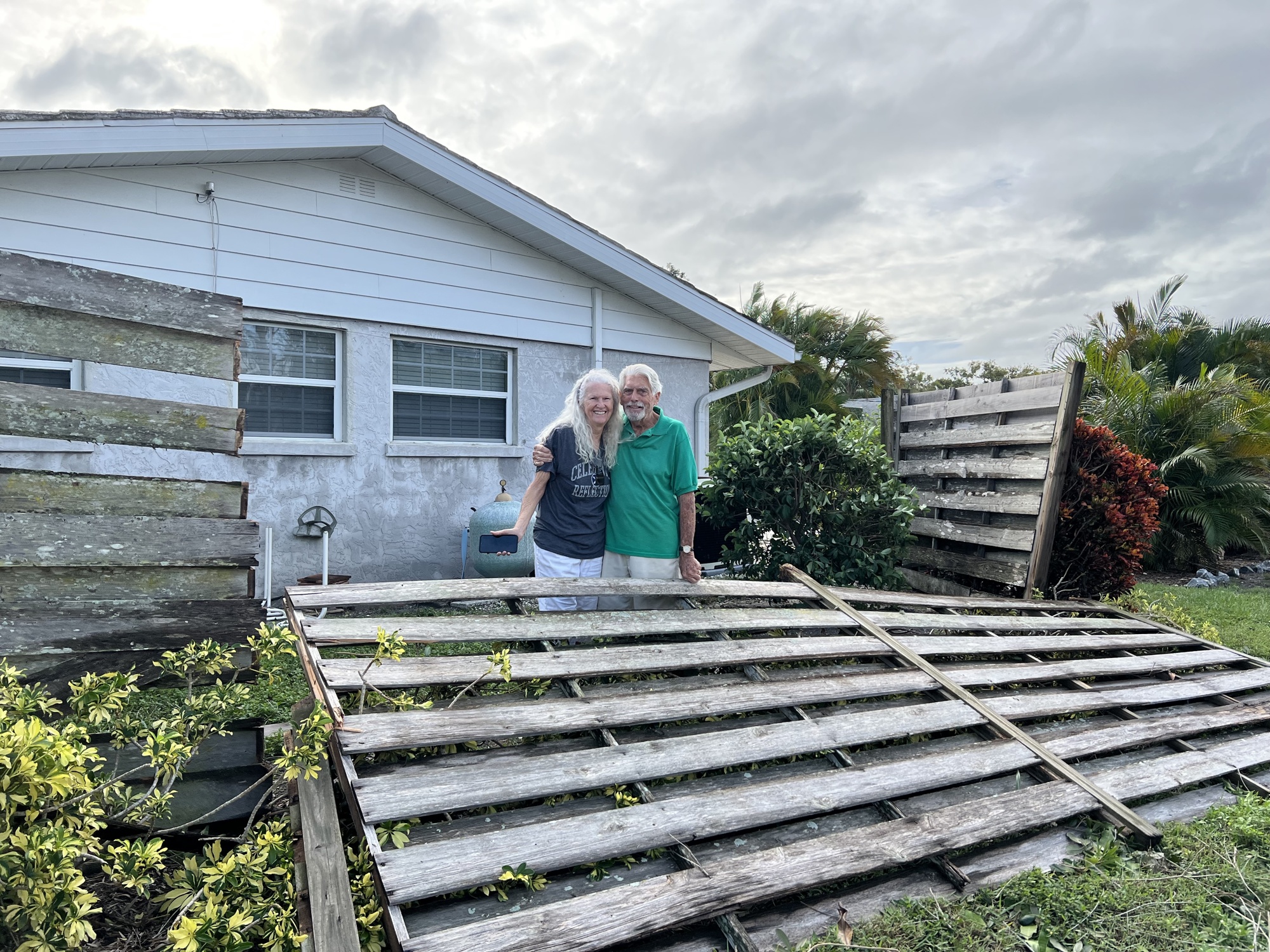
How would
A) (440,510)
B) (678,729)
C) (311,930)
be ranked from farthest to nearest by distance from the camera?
(440,510), (678,729), (311,930)

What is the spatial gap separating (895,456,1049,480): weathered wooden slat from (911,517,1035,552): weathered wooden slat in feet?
1.41

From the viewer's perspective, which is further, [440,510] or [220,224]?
[440,510]

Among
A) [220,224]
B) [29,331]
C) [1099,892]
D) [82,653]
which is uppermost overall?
[220,224]

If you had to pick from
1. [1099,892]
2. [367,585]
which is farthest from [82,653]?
[1099,892]

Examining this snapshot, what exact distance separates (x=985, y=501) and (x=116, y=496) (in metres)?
6.25

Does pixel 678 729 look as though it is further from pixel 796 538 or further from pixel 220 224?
pixel 220 224

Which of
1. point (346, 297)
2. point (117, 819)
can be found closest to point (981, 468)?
point (346, 297)

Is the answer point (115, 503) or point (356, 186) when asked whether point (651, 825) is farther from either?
point (356, 186)

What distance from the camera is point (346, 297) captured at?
7516 millimetres

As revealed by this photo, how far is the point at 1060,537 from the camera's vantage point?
6.71 meters

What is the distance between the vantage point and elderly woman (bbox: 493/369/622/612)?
4133 millimetres

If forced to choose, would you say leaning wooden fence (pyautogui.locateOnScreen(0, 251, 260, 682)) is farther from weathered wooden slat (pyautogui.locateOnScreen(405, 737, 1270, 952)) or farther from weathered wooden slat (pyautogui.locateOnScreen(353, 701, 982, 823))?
weathered wooden slat (pyautogui.locateOnScreen(405, 737, 1270, 952))

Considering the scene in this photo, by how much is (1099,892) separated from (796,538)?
132 inches

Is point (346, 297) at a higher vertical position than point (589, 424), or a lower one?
higher
